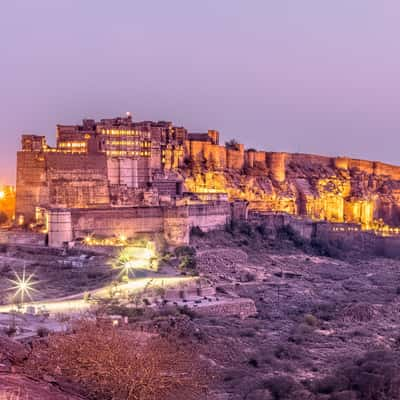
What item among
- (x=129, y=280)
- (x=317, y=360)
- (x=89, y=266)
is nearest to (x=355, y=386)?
(x=317, y=360)

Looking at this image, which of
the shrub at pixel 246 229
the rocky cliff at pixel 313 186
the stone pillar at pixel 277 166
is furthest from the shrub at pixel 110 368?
the stone pillar at pixel 277 166

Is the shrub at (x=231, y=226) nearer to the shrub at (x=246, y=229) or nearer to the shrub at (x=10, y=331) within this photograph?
the shrub at (x=246, y=229)

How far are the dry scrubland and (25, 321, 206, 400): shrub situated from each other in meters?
0.03

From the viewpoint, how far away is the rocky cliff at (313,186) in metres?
48.4

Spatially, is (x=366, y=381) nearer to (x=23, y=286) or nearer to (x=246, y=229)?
(x=23, y=286)

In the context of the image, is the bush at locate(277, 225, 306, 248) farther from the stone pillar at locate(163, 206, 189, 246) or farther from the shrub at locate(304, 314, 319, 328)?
the shrub at locate(304, 314, 319, 328)

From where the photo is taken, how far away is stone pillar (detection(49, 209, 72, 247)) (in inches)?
1259

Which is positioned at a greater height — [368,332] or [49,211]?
[49,211]

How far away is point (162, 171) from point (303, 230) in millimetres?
10565

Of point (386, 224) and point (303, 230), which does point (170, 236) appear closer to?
point (303, 230)

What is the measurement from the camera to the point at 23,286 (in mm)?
25000

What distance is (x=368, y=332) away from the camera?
22562mm

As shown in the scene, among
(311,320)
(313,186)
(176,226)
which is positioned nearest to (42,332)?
(311,320)

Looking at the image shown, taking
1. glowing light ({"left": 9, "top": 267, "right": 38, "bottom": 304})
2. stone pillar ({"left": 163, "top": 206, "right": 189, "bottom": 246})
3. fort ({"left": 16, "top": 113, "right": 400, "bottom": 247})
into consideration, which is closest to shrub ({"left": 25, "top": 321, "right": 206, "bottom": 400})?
glowing light ({"left": 9, "top": 267, "right": 38, "bottom": 304})
